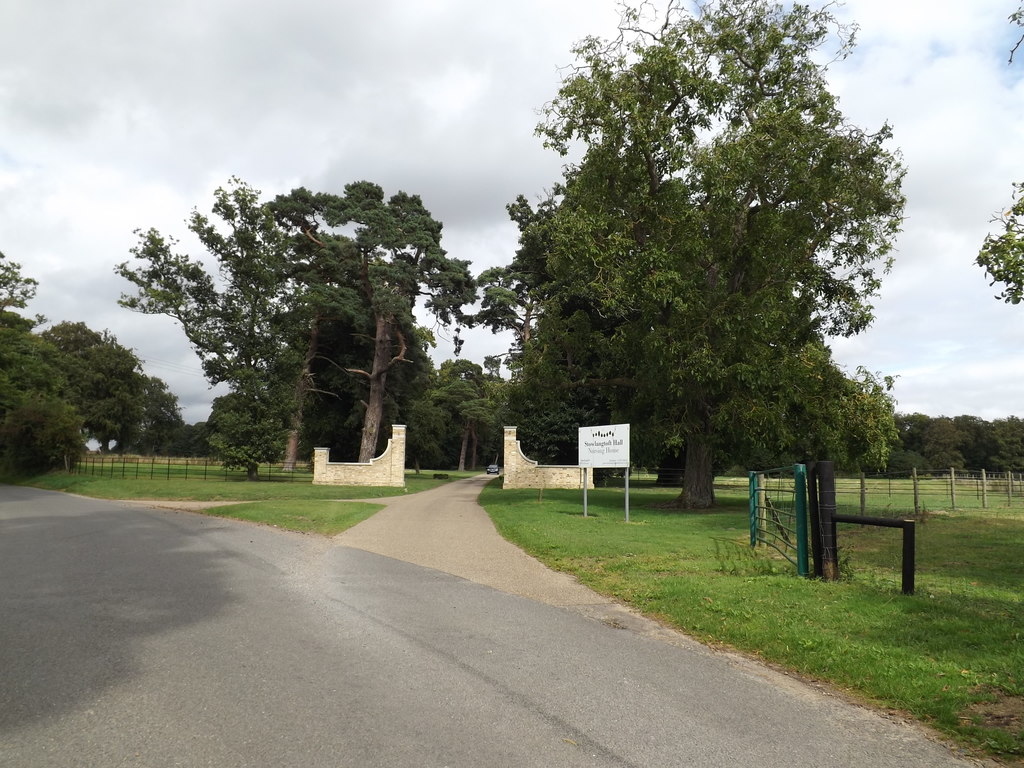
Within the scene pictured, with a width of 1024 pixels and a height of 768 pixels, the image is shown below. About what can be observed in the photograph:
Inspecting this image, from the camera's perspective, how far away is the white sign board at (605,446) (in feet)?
59.9

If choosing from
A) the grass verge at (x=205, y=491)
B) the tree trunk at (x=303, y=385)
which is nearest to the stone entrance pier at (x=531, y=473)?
the grass verge at (x=205, y=491)

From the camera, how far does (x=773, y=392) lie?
20125 millimetres

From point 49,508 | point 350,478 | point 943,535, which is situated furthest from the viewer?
point 350,478

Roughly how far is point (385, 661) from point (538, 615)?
91.2 inches

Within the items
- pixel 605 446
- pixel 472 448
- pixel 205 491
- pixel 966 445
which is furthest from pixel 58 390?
pixel 966 445

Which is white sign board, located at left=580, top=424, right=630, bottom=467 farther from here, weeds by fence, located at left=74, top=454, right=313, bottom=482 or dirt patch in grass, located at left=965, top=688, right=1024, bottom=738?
weeds by fence, located at left=74, top=454, right=313, bottom=482

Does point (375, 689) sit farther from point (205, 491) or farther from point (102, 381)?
point (102, 381)

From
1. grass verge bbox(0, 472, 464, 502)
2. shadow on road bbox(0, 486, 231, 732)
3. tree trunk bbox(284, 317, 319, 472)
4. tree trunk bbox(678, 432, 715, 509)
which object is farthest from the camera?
tree trunk bbox(284, 317, 319, 472)

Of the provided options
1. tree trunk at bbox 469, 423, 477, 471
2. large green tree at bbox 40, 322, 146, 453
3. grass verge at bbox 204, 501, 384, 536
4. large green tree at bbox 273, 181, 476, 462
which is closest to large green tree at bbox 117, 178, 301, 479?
large green tree at bbox 273, 181, 476, 462

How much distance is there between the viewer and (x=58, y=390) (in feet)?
165

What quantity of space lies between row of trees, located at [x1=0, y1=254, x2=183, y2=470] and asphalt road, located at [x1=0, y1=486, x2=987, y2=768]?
34764 mm

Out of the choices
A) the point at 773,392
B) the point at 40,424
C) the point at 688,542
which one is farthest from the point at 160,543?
the point at 40,424

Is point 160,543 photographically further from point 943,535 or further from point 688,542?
point 943,535

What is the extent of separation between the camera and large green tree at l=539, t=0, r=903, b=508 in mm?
19562
